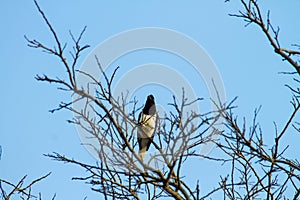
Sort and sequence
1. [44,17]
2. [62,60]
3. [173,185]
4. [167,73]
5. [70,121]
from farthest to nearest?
[167,73] → [70,121] → [173,185] → [62,60] → [44,17]

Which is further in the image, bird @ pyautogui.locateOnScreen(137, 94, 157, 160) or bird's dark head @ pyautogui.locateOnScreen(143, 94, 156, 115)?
bird's dark head @ pyautogui.locateOnScreen(143, 94, 156, 115)

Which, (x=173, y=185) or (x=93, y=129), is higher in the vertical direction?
(x=93, y=129)

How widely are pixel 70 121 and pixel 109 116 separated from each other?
41cm

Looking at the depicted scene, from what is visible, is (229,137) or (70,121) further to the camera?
(229,137)

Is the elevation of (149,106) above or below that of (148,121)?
above

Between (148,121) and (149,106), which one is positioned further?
(149,106)

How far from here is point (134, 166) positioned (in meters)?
3.63

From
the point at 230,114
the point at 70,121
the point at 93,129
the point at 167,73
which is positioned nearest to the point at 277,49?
the point at 230,114

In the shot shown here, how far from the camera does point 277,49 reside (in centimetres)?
320

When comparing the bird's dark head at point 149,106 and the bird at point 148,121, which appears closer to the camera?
the bird at point 148,121

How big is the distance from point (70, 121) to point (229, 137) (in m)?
1.47

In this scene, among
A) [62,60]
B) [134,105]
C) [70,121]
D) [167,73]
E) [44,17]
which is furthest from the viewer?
[167,73]

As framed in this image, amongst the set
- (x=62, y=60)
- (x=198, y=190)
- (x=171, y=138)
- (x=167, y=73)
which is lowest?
(x=198, y=190)

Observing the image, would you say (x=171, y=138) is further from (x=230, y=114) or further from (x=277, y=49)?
(x=277, y=49)
